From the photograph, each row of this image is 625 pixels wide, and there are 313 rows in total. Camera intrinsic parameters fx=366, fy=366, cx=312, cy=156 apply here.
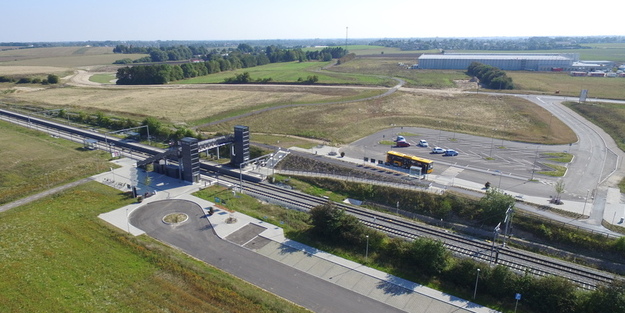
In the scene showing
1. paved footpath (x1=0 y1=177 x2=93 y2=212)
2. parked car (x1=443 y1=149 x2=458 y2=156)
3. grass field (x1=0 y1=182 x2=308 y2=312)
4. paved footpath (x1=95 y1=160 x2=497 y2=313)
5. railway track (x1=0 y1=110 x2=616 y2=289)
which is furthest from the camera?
parked car (x1=443 y1=149 x2=458 y2=156)

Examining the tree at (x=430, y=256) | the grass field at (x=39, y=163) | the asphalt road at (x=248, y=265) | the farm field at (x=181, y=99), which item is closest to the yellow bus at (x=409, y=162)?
the tree at (x=430, y=256)

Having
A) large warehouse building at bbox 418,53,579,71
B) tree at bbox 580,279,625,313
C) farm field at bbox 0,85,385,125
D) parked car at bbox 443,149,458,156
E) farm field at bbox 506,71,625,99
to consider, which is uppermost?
large warehouse building at bbox 418,53,579,71

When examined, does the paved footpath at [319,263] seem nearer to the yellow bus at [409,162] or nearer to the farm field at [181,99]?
the yellow bus at [409,162]

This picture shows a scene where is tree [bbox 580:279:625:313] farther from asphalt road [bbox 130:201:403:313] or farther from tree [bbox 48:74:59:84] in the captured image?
tree [bbox 48:74:59:84]

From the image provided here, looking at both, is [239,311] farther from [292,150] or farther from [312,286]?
[292,150]

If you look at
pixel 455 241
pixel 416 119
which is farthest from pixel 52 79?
pixel 455 241

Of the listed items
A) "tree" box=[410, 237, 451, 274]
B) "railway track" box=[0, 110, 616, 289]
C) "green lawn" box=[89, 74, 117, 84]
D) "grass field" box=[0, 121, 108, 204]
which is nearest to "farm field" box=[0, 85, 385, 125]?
"green lawn" box=[89, 74, 117, 84]
